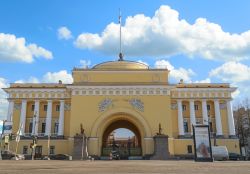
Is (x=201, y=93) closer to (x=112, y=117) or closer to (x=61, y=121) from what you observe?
(x=112, y=117)

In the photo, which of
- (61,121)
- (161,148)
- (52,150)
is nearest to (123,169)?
(161,148)

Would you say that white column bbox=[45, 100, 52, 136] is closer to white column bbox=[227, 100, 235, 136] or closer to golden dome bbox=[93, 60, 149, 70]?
golden dome bbox=[93, 60, 149, 70]

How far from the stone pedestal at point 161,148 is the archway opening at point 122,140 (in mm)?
5658

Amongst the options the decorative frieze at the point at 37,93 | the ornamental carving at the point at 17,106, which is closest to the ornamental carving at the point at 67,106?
the decorative frieze at the point at 37,93

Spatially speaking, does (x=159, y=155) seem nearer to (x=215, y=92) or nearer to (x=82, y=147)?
(x=82, y=147)

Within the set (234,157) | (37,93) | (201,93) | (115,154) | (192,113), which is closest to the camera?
(234,157)

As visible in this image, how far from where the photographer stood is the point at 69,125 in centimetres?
4719

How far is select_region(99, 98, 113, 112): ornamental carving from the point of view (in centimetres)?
4599

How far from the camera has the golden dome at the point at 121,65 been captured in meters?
48.5

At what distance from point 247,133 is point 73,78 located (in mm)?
Result: 39484

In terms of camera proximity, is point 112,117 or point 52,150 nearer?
point 52,150

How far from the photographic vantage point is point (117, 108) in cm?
4597

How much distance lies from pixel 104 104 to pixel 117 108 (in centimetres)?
205

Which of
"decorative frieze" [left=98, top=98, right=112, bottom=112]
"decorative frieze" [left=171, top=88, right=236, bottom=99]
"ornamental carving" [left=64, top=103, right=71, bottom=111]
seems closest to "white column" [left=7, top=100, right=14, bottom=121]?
"ornamental carving" [left=64, top=103, right=71, bottom=111]
